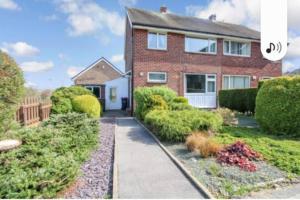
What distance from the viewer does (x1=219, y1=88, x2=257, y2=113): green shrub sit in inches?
581

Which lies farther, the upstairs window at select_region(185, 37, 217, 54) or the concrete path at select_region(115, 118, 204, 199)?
the upstairs window at select_region(185, 37, 217, 54)

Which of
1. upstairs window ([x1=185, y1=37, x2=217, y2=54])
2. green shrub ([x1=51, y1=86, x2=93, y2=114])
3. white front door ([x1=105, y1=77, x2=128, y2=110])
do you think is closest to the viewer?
green shrub ([x1=51, y1=86, x2=93, y2=114])

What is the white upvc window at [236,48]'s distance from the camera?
1820 cm

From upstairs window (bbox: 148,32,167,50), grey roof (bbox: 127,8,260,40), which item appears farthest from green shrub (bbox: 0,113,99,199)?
grey roof (bbox: 127,8,260,40)

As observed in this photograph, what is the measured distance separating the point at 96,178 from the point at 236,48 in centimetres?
1710

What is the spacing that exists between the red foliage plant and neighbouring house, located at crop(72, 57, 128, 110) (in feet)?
55.0

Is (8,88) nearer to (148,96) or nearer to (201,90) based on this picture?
(148,96)

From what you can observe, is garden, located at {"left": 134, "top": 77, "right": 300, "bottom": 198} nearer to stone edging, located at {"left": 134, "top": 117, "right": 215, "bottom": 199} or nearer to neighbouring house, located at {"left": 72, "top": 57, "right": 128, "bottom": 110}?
stone edging, located at {"left": 134, "top": 117, "right": 215, "bottom": 199}

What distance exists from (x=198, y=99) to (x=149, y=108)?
7.49m

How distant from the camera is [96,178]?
4.70m

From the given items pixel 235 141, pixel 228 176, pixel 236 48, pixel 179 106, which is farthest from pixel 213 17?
pixel 228 176

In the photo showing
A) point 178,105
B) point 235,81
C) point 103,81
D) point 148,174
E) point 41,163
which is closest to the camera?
point 41,163

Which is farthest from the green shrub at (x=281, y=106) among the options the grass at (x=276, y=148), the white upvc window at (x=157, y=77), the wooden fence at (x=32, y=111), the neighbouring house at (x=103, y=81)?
the neighbouring house at (x=103, y=81)

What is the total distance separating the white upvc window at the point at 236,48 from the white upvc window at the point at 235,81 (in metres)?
1.79
